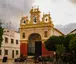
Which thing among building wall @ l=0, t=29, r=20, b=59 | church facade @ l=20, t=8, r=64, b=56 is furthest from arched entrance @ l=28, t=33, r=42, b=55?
building wall @ l=0, t=29, r=20, b=59

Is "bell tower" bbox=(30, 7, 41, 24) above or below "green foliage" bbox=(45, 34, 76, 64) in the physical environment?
above

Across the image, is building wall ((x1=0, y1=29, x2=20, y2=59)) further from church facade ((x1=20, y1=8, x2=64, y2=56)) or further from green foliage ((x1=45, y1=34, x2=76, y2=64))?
green foliage ((x1=45, y1=34, x2=76, y2=64))

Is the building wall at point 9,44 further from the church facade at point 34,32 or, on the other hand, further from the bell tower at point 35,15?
the bell tower at point 35,15

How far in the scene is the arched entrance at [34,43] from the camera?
4706 centimetres

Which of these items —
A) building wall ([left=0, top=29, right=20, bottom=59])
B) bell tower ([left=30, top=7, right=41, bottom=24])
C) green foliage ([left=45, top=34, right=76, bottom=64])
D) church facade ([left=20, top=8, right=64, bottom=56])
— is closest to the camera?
green foliage ([left=45, top=34, right=76, bottom=64])

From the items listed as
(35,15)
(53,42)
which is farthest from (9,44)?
(53,42)

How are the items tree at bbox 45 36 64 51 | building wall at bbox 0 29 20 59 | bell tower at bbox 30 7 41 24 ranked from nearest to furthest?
tree at bbox 45 36 64 51 → building wall at bbox 0 29 20 59 → bell tower at bbox 30 7 41 24

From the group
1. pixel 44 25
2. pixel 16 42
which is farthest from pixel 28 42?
pixel 16 42

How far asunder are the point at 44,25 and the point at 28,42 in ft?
15.8

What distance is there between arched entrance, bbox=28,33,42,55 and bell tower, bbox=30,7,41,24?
265cm

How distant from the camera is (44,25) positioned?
46188 millimetres

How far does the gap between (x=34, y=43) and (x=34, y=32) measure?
2.33m

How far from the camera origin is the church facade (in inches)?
1810

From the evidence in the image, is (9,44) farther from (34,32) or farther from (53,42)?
(53,42)
